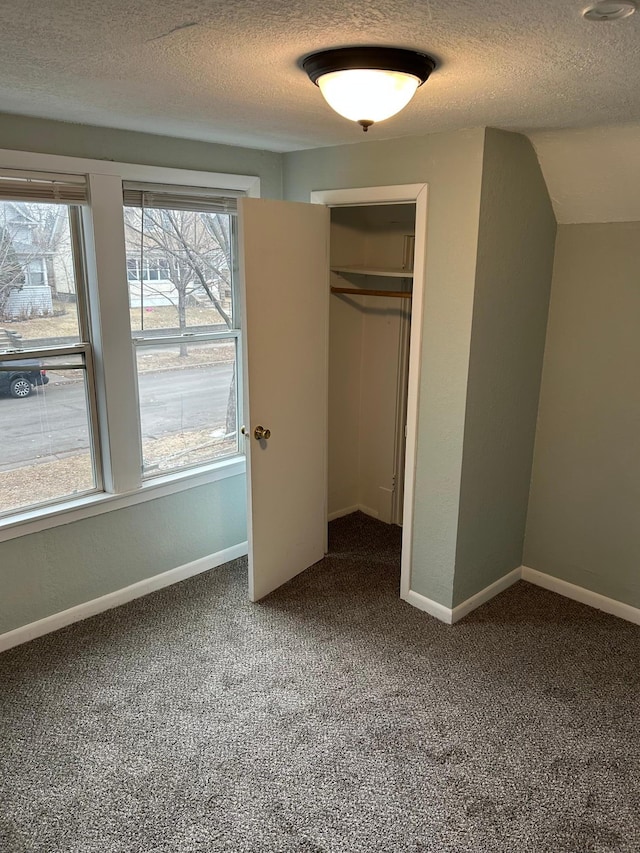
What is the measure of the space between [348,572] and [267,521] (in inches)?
24.7

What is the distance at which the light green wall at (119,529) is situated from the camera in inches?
103

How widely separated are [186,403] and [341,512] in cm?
143

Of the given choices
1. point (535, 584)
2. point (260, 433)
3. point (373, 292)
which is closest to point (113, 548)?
point (260, 433)

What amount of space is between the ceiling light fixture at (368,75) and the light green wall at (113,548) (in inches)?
86.4

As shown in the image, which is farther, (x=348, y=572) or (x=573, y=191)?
(x=348, y=572)

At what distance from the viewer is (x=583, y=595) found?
10.4 ft

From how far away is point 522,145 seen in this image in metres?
2.59

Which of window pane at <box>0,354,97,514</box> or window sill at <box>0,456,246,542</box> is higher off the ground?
window pane at <box>0,354,97,514</box>

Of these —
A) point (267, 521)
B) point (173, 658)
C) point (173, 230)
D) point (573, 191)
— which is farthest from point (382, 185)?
point (173, 658)

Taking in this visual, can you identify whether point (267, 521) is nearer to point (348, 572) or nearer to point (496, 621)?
point (348, 572)

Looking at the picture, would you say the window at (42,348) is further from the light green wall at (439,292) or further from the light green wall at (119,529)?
the light green wall at (439,292)

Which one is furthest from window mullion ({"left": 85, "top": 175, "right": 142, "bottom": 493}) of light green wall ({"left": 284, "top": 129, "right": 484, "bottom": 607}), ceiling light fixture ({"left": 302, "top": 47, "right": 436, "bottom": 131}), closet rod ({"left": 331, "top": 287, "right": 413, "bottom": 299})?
ceiling light fixture ({"left": 302, "top": 47, "right": 436, "bottom": 131})

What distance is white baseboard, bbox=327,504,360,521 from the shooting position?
412 cm

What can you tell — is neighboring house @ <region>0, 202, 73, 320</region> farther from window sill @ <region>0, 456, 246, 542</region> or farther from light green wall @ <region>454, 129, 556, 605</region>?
light green wall @ <region>454, 129, 556, 605</region>
